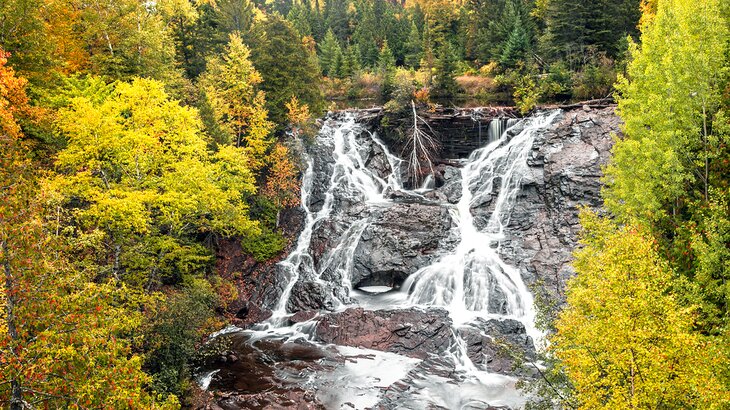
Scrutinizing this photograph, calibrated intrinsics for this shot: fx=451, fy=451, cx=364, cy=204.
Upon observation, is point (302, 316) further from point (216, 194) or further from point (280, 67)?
point (280, 67)

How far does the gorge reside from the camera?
18.1 meters

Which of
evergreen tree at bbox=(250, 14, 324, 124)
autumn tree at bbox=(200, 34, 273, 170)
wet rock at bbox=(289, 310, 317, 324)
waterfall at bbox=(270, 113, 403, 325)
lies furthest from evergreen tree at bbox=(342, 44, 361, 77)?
wet rock at bbox=(289, 310, 317, 324)

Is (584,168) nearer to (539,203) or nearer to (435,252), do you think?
(539,203)

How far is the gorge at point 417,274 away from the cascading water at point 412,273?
0.08m

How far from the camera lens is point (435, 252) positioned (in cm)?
2620

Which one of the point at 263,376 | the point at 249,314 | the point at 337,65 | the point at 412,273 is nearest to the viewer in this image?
the point at 263,376

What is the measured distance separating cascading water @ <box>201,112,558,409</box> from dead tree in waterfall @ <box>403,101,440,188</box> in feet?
2.88

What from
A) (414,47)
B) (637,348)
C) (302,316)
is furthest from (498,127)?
(414,47)

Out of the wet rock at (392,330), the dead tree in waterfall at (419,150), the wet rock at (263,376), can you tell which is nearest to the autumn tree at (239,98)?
the dead tree in waterfall at (419,150)

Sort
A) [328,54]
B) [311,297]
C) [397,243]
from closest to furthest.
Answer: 1. [311,297]
2. [397,243]
3. [328,54]

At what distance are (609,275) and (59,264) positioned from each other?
12085mm

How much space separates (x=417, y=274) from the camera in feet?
82.6

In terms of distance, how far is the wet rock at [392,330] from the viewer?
20.7 m

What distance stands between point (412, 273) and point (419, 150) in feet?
Result: 41.7
